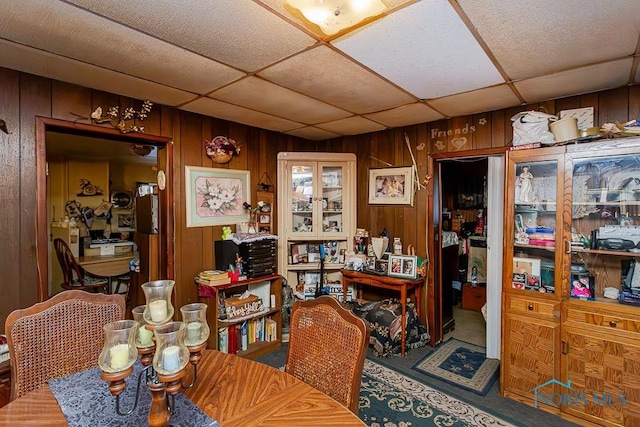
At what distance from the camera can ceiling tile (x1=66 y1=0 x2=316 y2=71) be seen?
1420mm

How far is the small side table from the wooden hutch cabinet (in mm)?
2114

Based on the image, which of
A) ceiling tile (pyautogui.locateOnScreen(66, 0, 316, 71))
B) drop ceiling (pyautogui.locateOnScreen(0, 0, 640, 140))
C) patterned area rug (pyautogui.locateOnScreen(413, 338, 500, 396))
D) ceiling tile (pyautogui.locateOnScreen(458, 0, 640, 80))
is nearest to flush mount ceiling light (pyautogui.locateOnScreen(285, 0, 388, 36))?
drop ceiling (pyautogui.locateOnScreen(0, 0, 640, 140))

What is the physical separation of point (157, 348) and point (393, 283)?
252 cm

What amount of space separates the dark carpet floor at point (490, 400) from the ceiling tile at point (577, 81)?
7.70ft

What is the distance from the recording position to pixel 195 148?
10.1ft

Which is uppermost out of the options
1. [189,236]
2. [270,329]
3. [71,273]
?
[189,236]

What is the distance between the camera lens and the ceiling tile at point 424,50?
1.53 m

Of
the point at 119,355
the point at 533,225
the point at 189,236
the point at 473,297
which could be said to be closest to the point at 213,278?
the point at 189,236

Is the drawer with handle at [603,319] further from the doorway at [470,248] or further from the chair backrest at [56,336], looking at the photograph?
the chair backrest at [56,336]

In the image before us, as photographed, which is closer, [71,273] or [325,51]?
[325,51]

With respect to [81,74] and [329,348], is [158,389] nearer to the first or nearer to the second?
[329,348]

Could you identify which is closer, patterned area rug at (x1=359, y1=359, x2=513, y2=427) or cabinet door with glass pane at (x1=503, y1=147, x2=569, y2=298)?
patterned area rug at (x1=359, y1=359, x2=513, y2=427)

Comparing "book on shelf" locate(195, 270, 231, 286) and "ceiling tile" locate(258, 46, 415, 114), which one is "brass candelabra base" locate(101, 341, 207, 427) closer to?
"ceiling tile" locate(258, 46, 415, 114)

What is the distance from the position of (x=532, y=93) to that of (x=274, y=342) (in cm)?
322
